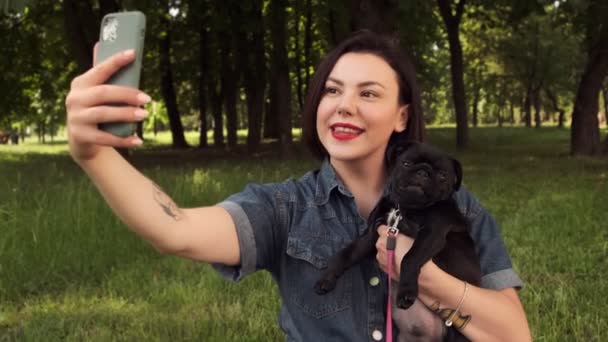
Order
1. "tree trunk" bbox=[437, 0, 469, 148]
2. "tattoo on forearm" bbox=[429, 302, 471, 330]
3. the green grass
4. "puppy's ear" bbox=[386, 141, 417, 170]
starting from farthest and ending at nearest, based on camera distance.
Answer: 1. "tree trunk" bbox=[437, 0, 469, 148]
2. the green grass
3. "puppy's ear" bbox=[386, 141, 417, 170]
4. "tattoo on forearm" bbox=[429, 302, 471, 330]

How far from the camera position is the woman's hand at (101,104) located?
177 cm

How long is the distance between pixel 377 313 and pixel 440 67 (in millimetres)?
55250

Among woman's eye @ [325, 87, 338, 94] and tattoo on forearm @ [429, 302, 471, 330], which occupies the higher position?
woman's eye @ [325, 87, 338, 94]

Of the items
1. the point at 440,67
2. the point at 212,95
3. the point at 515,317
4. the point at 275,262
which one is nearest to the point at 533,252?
the point at 515,317

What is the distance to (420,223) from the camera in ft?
8.70

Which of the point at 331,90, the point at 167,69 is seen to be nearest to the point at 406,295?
the point at 331,90

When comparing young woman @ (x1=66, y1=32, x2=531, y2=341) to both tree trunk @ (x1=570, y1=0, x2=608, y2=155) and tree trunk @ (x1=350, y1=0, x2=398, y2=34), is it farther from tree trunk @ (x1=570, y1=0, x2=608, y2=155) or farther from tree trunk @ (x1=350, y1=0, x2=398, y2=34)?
tree trunk @ (x1=570, y1=0, x2=608, y2=155)

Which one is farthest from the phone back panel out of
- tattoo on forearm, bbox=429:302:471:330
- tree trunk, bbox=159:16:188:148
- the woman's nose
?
tree trunk, bbox=159:16:188:148

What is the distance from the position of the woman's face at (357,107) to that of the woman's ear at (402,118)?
0.13 metres

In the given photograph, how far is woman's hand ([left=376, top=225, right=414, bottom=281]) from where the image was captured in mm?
2621

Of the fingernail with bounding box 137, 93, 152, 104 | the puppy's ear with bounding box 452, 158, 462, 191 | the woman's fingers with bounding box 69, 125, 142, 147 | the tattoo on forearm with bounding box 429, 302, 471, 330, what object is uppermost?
the fingernail with bounding box 137, 93, 152, 104

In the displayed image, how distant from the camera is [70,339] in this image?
4559 millimetres

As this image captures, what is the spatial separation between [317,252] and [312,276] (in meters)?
0.11

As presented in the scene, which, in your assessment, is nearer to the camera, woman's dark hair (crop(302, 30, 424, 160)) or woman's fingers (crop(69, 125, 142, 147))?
woman's fingers (crop(69, 125, 142, 147))
